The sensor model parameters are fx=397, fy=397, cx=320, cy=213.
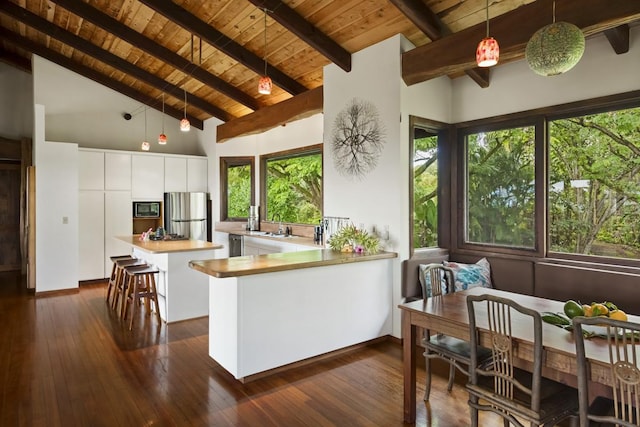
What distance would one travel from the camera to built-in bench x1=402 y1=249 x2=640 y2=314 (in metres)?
3.04

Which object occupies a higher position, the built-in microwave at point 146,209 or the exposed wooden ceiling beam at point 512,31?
the exposed wooden ceiling beam at point 512,31

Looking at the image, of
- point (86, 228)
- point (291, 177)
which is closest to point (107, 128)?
point (86, 228)

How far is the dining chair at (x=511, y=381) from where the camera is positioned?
5.95 ft

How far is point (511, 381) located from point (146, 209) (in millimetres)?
6651

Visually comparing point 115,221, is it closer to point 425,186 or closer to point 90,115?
point 90,115

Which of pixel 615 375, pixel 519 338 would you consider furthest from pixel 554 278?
pixel 615 375

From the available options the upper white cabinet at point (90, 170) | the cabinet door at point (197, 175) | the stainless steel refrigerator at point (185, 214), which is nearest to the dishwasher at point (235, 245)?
the stainless steel refrigerator at point (185, 214)

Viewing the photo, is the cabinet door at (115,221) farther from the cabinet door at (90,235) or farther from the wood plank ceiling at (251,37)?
the wood plank ceiling at (251,37)

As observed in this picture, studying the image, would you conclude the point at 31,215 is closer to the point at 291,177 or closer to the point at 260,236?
the point at 260,236

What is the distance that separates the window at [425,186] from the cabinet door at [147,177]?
497cm

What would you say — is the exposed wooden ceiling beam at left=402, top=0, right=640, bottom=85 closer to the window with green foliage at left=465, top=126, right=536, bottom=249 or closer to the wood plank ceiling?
the wood plank ceiling

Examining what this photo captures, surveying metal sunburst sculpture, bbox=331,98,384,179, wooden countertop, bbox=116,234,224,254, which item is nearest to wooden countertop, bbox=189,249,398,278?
metal sunburst sculpture, bbox=331,98,384,179

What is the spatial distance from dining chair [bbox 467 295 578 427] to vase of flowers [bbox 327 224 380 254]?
5.86ft

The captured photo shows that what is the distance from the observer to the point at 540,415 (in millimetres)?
1810
